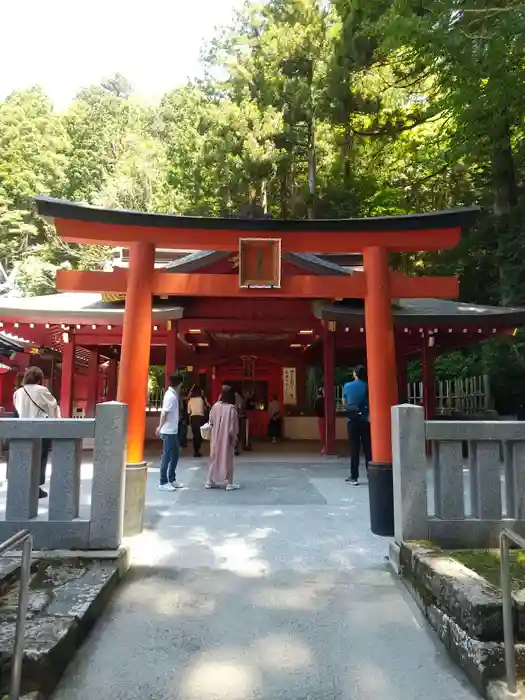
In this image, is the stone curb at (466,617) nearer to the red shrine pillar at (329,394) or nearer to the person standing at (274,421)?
the red shrine pillar at (329,394)

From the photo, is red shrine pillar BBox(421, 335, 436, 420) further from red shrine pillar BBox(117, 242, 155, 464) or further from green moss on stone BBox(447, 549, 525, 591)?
green moss on stone BBox(447, 549, 525, 591)

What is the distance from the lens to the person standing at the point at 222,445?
745 cm

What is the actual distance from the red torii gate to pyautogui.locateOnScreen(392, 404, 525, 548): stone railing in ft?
4.24

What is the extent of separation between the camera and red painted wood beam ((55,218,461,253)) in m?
5.99

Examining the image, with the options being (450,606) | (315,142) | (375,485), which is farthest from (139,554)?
(315,142)

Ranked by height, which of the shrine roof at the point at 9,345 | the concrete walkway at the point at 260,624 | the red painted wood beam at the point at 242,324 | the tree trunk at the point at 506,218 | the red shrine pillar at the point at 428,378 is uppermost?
the tree trunk at the point at 506,218

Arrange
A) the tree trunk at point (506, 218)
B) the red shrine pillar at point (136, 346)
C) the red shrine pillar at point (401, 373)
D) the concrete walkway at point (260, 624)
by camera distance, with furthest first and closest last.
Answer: the tree trunk at point (506, 218), the red shrine pillar at point (401, 373), the red shrine pillar at point (136, 346), the concrete walkway at point (260, 624)

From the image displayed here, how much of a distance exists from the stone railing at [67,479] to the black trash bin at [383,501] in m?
2.57

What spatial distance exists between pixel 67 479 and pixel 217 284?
314 cm

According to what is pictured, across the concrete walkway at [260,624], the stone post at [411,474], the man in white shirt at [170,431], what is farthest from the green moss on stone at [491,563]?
the man in white shirt at [170,431]

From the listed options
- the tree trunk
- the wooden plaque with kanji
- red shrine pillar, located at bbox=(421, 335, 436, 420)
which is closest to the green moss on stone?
the wooden plaque with kanji

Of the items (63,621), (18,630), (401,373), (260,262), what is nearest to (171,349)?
(260,262)

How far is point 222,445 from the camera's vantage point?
7477 millimetres

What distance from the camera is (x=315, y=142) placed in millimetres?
21328
